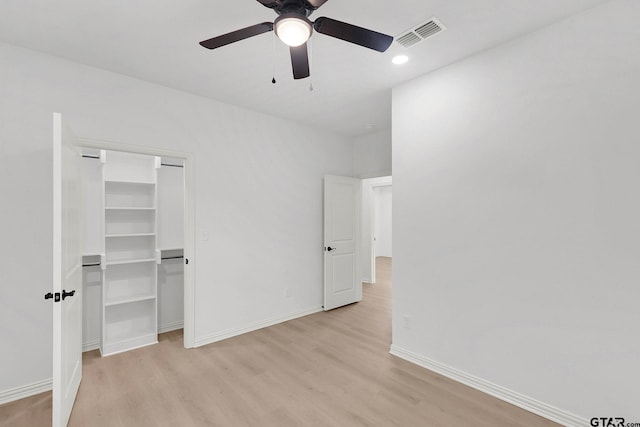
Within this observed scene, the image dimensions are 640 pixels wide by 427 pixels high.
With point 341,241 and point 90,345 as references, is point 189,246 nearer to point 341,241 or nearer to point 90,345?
point 90,345

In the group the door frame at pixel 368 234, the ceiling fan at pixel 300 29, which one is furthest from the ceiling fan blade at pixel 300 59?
the door frame at pixel 368 234

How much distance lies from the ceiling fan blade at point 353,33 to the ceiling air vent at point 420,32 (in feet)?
2.33

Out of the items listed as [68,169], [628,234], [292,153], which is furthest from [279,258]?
[628,234]

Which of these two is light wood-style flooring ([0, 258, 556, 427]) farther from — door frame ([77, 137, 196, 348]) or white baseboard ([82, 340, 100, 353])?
A: door frame ([77, 137, 196, 348])

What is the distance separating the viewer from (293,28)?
4.86 feet

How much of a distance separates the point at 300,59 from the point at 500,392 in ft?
9.60

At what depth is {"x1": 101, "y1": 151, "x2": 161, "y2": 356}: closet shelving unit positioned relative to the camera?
3.30 metres

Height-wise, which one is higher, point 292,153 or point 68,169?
point 292,153

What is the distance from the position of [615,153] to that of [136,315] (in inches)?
184

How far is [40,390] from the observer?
245cm

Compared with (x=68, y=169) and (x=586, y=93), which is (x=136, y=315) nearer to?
(x=68, y=169)

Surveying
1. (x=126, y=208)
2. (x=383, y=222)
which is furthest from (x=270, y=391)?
(x=383, y=222)

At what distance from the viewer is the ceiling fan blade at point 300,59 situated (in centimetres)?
171

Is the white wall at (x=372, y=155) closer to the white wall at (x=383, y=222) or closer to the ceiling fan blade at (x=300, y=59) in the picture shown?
the ceiling fan blade at (x=300, y=59)
